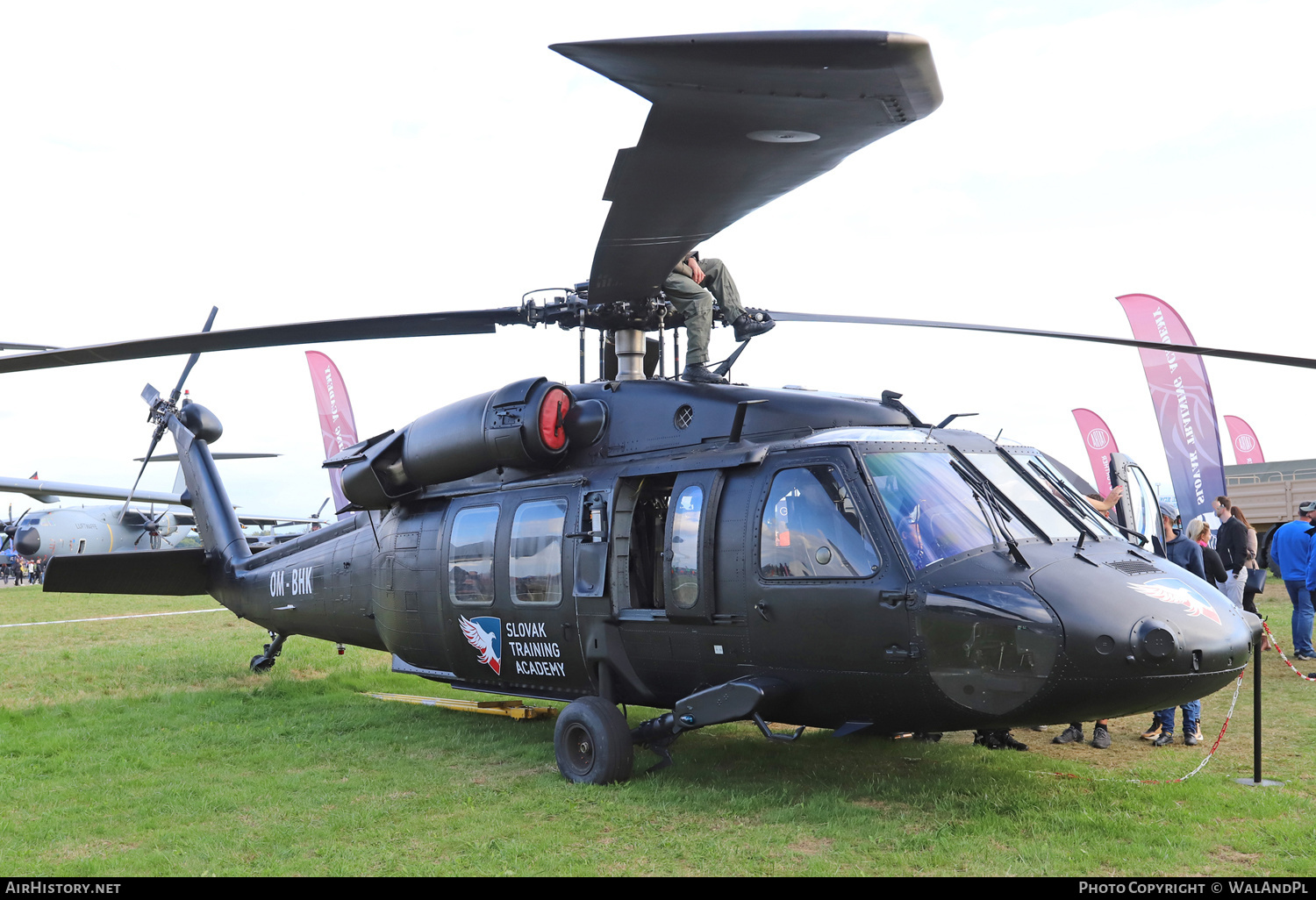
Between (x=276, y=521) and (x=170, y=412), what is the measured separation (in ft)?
128

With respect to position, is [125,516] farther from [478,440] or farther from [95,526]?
[478,440]

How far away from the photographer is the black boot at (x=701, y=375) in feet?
24.0

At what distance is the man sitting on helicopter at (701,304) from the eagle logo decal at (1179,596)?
10.8 feet

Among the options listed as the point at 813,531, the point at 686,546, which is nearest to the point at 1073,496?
the point at 813,531

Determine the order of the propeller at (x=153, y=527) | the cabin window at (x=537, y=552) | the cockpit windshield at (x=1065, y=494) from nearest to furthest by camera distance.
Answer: the cockpit windshield at (x=1065, y=494), the cabin window at (x=537, y=552), the propeller at (x=153, y=527)

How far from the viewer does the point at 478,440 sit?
7562 mm

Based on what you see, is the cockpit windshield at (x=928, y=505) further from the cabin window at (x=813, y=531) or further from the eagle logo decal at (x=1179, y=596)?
the eagle logo decal at (x=1179, y=596)

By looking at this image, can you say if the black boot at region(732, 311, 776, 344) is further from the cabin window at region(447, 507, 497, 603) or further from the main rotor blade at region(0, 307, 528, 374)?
the cabin window at region(447, 507, 497, 603)

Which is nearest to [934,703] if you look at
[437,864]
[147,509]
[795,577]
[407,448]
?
[795,577]

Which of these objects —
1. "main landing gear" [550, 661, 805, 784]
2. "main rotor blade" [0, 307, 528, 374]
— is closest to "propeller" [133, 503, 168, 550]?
"main rotor blade" [0, 307, 528, 374]

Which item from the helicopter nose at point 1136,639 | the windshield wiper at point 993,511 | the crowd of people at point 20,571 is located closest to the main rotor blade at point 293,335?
the windshield wiper at point 993,511

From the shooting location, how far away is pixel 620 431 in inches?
287

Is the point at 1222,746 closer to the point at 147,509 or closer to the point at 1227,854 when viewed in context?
the point at 1227,854

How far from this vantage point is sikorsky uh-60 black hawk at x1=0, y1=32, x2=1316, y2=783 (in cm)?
398
